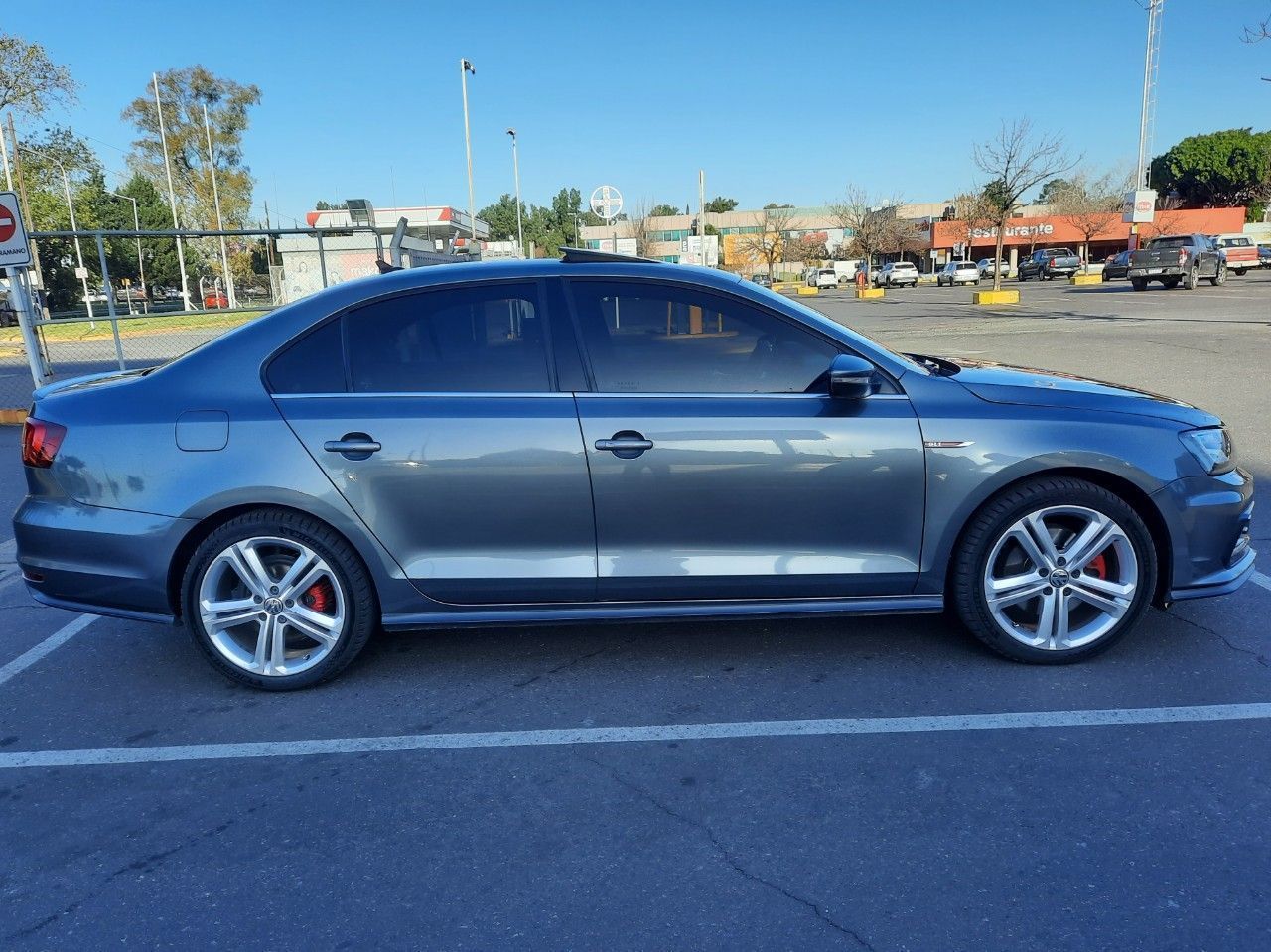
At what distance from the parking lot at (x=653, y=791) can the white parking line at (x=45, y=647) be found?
2 cm

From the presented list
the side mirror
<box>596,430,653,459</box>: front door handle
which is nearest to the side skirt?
<box>596,430,653,459</box>: front door handle

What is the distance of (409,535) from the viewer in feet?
11.9

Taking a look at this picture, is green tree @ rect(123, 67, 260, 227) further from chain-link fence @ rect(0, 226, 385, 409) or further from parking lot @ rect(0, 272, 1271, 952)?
parking lot @ rect(0, 272, 1271, 952)

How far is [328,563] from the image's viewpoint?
3.67 metres

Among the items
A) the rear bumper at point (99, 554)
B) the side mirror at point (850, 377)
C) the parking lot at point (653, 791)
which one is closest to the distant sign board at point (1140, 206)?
the parking lot at point (653, 791)

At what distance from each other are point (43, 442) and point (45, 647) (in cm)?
124

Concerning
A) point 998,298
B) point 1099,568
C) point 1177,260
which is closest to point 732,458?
point 1099,568

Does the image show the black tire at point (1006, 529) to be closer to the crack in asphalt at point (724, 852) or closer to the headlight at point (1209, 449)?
the headlight at point (1209, 449)

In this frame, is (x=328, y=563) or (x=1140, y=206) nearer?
(x=328, y=563)

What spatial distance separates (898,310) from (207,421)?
1197 inches

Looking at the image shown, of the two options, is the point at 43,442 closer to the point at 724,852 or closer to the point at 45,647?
the point at 45,647

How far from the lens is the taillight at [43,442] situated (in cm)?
367

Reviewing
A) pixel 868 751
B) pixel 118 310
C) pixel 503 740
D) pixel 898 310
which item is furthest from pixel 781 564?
pixel 898 310

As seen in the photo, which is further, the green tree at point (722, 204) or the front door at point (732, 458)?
the green tree at point (722, 204)
